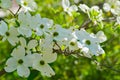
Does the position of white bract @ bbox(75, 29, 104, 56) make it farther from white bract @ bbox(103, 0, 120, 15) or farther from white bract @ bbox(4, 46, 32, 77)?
white bract @ bbox(103, 0, 120, 15)

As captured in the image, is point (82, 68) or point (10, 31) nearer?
point (10, 31)

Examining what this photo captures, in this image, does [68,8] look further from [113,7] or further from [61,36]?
[61,36]

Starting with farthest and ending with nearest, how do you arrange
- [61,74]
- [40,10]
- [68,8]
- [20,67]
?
1. [40,10]
2. [61,74]
3. [68,8]
4. [20,67]

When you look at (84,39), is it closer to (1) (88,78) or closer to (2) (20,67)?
(2) (20,67)

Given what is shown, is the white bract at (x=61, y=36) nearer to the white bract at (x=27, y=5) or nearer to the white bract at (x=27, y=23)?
the white bract at (x=27, y=23)

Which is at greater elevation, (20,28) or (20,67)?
(20,28)

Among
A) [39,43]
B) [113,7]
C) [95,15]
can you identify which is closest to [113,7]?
[113,7]

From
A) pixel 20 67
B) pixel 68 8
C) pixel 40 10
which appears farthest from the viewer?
pixel 40 10

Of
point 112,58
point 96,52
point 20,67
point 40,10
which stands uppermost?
point 40,10

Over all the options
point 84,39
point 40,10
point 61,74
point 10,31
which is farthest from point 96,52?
point 40,10
